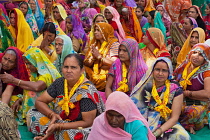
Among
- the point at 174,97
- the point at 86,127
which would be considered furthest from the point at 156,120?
the point at 86,127

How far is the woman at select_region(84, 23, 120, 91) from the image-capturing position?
17.2 ft

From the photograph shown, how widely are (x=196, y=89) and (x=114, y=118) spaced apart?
6.39 ft

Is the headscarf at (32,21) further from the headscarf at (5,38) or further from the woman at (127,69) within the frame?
the woman at (127,69)

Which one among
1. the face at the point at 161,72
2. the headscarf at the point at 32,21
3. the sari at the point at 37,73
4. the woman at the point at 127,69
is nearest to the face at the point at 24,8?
the headscarf at the point at 32,21

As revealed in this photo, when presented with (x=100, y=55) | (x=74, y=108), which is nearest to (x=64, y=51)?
(x=100, y=55)

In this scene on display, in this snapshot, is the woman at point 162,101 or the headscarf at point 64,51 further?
the headscarf at point 64,51

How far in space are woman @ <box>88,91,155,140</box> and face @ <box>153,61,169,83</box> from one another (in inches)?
36.5

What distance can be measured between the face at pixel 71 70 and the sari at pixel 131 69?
1.02m

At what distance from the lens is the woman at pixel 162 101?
3.54 metres

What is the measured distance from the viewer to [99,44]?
5.70 m

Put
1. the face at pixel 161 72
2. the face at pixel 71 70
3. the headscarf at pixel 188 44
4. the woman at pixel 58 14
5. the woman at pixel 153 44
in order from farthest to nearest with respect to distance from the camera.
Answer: the woman at pixel 58 14 < the headscarf at pixel 188 44 < the woman at pixel 153 44 < the face at pixel 161 72 < the face at pixel 71 70

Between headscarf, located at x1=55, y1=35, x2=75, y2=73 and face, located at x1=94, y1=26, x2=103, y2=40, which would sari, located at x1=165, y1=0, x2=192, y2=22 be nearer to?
face, located at x1=94, y1=26, x2=103, y2=40

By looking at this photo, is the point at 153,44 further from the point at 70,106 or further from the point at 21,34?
the point at 70,106

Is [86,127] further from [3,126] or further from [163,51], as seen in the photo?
[163,51]
